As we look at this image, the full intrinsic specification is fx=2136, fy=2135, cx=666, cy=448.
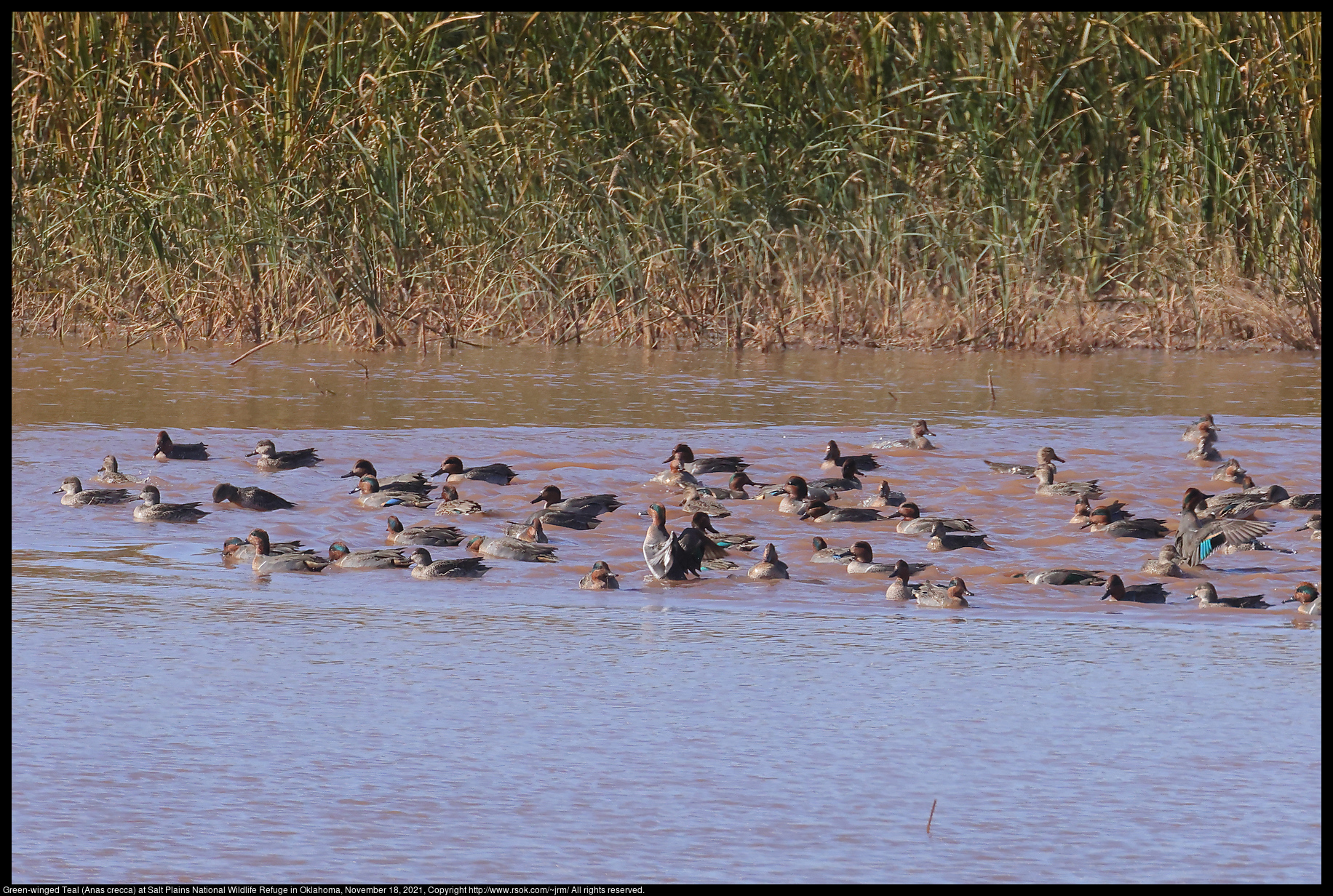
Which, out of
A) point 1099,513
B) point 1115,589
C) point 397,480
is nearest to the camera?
point 1115,589

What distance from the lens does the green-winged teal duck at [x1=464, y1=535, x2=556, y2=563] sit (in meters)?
8.62

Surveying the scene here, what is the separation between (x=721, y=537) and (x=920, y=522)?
0.93 metres

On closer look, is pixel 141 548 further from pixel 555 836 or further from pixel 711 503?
pixel 555 836

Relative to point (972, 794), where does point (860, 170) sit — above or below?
above

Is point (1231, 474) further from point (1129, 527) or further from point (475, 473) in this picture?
point (475, 473)

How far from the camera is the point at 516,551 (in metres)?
8.67

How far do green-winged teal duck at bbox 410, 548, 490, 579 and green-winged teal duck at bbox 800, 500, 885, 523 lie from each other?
2.05 meters

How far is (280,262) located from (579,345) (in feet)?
7.50

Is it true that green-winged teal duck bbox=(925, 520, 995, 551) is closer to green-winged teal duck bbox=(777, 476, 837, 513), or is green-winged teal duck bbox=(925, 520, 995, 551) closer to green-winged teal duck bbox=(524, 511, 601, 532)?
green-winged teal duck bbox=(777, 476, 837, 513)

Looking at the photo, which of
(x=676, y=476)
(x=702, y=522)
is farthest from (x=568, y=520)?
(x=676, y=476)

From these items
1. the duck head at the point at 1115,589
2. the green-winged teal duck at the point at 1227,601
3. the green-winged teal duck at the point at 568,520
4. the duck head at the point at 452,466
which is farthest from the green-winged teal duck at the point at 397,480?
the green-winged teal duck at the point at 1227,601

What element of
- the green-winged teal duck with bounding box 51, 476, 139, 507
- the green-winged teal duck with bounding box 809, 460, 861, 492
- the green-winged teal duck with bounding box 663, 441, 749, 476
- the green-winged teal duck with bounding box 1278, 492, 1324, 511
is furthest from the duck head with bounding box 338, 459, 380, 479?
the green-winged teal duck with bounding box 1278, 492, 1324, 511

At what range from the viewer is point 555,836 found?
454 cm

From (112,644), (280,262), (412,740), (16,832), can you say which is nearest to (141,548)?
(112,644)
